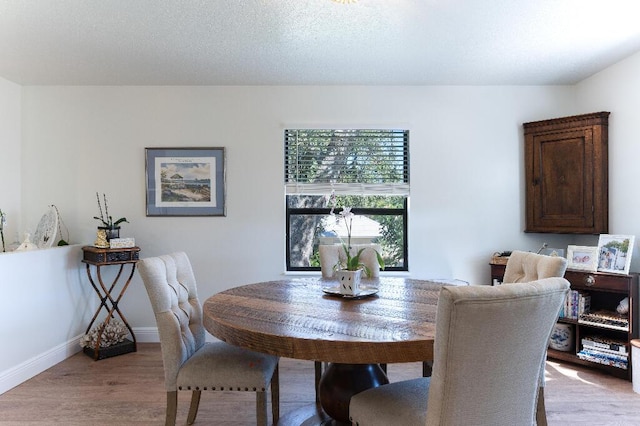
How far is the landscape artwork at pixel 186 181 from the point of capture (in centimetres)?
366

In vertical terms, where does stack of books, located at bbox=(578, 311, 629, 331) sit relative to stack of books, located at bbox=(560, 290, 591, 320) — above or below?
below

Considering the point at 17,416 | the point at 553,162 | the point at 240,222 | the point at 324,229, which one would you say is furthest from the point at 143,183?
the point at 553,162

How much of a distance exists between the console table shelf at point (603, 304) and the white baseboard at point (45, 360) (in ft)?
10.3

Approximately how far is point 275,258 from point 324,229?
0.56m

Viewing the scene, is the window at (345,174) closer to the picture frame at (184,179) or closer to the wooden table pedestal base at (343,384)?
the picture frame at (184,179)

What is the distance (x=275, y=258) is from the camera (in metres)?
3.67

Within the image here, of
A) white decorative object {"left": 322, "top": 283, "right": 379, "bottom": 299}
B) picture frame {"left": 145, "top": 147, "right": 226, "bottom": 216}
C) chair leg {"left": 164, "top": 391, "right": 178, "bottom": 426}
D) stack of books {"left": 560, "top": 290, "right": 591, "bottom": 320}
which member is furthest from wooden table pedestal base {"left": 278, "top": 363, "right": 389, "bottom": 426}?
picture frame {"left": 145, "top": 147, "right": 226, "bottom": 216}

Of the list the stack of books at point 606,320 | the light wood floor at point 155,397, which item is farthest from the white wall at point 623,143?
the light wood floor at point 155,397

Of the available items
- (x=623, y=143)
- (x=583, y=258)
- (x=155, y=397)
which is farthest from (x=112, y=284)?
(x=623, y=143)

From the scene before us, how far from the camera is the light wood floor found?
231cm

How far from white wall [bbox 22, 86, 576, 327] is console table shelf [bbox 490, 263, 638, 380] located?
2.16 ft

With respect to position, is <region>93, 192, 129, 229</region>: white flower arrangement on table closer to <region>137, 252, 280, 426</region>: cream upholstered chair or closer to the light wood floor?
the light wood floor

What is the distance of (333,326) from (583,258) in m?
2.65

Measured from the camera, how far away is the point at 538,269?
1929 millimetres
